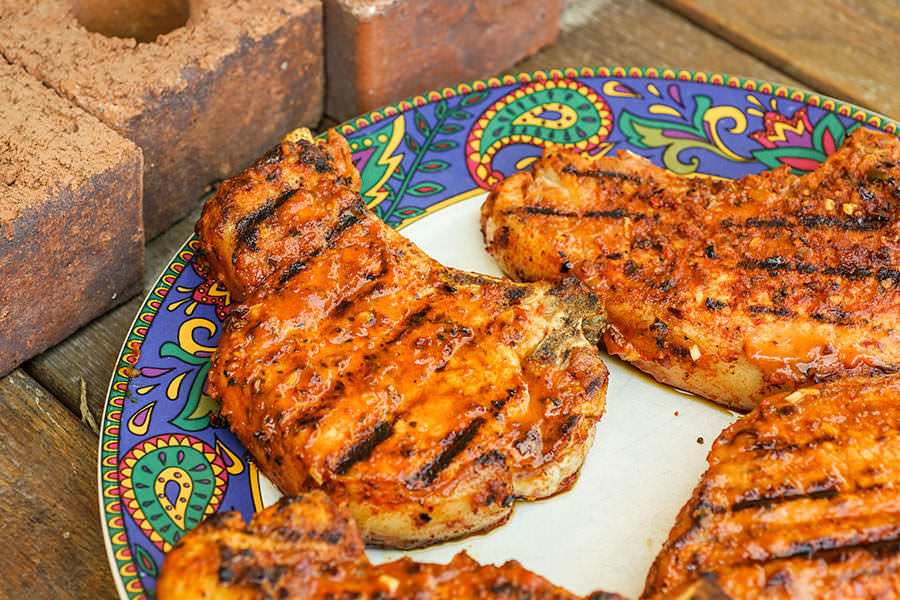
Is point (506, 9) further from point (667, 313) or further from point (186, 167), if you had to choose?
point (667, 313)

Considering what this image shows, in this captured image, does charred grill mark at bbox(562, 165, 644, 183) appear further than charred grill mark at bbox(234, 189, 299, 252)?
Yes

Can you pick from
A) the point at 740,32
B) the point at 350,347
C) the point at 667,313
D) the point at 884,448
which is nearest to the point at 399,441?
the point at 350,347

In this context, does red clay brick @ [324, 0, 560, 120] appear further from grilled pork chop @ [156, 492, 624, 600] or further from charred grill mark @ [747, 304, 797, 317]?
grilled pork chop @ [156, 492, 624, 600]

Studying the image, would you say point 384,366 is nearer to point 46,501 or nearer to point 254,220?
point 254,220

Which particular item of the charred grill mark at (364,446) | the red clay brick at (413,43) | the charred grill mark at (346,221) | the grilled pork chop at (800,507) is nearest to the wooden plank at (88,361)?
the charred grill mark at (346,221)

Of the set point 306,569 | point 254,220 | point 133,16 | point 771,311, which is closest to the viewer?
point 306,569

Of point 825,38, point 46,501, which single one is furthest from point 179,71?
point 825,38

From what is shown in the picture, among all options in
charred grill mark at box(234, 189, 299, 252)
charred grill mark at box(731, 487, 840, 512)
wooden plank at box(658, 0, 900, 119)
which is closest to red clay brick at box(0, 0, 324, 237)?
charred grill mark at box(234, 189, 299, 252)

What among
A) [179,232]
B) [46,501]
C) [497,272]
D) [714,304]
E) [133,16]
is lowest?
[46,501]
